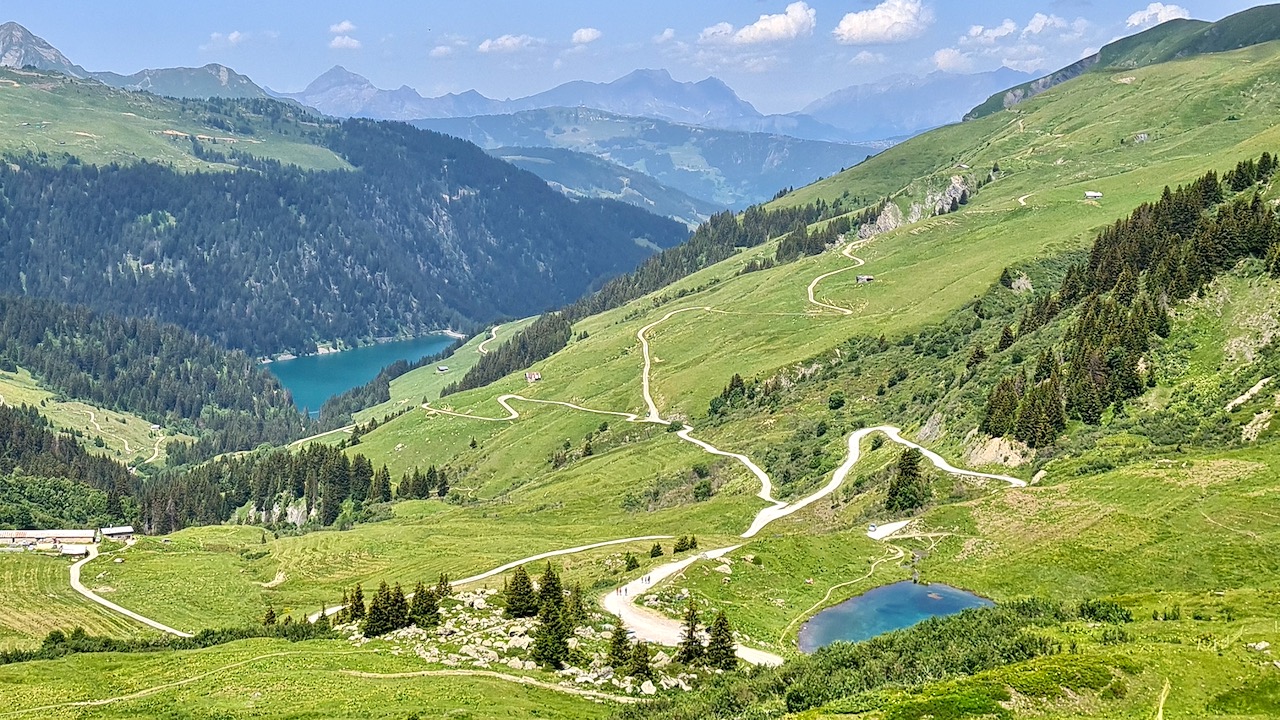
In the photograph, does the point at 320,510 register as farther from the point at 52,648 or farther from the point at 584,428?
the point at 52,648

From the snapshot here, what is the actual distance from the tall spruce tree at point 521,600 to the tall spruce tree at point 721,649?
15.2 metres

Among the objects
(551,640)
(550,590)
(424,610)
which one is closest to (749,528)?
(550,590)

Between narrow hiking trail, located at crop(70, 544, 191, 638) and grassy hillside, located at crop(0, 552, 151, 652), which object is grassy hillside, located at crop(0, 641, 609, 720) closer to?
grassy hillside, located at crop(0, 552, 151, 652)

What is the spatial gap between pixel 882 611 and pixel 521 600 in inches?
1001

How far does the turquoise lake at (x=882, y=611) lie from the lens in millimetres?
65312

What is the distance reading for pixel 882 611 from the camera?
68.4m

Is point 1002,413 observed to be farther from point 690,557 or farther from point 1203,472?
point 690,557

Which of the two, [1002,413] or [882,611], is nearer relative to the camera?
[882,611]

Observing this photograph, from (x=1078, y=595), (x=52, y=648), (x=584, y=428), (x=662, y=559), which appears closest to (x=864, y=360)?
(x=584, y=428)

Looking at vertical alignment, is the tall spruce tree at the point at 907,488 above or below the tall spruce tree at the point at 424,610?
below

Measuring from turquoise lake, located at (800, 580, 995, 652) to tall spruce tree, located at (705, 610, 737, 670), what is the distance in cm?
578

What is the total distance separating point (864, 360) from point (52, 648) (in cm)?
12206

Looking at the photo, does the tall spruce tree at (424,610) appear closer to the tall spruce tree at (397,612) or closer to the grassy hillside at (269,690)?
the tall spruce tree at (397,612)

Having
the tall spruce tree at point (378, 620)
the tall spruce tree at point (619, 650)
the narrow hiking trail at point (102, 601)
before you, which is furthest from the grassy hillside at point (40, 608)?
the tall spruce tree at point (619, 650)
